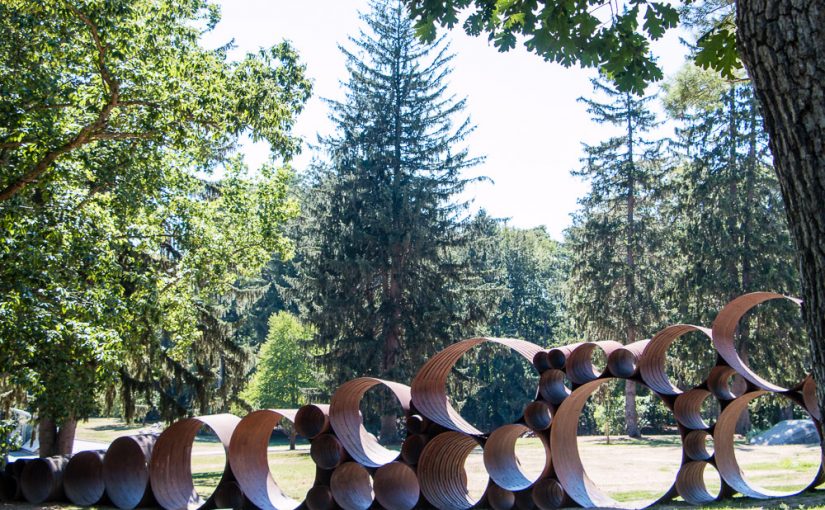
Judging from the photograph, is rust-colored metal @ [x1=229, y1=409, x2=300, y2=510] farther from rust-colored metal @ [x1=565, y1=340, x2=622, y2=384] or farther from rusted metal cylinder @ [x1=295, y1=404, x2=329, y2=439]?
rust-colored metal @ [x1=565, y1=340, x2=622, y2=384]

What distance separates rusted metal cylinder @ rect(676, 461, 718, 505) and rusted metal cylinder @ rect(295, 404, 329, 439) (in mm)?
4191

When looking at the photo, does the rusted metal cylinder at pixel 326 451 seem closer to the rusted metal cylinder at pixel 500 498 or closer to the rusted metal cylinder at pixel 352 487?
the rusted metal cylinder at pixel 352 487

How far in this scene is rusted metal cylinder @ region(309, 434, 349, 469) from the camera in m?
9.16

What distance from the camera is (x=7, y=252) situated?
24.3 feet

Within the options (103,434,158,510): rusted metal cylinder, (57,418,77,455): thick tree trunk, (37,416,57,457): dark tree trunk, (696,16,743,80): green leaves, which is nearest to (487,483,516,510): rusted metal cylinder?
(103,434,158,510): rusted metal cylinder

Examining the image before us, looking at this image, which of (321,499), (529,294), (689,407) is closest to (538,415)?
(689,407)

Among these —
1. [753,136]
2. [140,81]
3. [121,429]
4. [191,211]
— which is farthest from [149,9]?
[121,429]

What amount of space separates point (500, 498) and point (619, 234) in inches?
835

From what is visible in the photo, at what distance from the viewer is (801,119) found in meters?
2.12

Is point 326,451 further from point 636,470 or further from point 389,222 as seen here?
point 389,222

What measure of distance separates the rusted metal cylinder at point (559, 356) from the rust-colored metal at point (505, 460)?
32.8 inches

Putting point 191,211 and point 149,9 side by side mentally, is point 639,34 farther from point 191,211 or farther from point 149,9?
point 191,211

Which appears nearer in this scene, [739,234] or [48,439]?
A: [48,439]

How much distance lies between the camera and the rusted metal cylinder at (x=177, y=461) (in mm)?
9656
